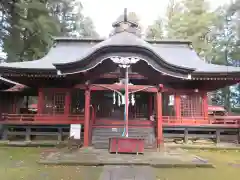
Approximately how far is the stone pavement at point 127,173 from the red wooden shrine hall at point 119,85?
85.9 inches

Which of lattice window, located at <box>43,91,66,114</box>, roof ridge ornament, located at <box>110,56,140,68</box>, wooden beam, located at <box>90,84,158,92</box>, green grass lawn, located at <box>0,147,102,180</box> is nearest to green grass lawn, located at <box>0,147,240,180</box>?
green grass lawn, located at <box>0,147,102,180</box>

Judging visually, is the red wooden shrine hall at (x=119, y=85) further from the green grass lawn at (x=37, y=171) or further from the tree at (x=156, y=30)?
the tree at (x=156, y=30)

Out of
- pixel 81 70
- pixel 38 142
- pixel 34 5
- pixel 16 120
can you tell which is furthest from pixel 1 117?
pixel 34 5

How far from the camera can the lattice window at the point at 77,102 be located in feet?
44.7

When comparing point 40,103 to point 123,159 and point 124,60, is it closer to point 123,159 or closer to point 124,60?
point 124,60

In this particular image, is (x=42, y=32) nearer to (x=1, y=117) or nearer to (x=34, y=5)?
(x=34, y=5)

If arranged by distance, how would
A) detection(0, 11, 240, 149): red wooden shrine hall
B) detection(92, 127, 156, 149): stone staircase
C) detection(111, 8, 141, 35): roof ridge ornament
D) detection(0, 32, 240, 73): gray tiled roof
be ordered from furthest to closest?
detection(0, 32, 240, 73): gray tiled roof → detection(111, 8, 141, 35): roof ridge ornament → detection(92, 127, 156, 149): stone staircase → detection(0, 11, 240, 149): red wooden shrine hall

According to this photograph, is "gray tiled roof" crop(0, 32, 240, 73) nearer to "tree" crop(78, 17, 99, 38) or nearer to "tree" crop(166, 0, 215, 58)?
"tree" crop(166, 0, 215, 58)

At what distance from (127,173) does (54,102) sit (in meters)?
7.90

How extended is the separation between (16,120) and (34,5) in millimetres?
12788

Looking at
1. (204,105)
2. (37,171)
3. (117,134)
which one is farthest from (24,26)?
(37,171)

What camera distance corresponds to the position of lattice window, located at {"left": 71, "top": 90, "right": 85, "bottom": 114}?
13617mm

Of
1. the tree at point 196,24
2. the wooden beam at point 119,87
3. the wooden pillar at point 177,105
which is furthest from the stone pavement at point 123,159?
the tree at point 196,24

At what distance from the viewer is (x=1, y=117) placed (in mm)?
14461
